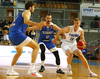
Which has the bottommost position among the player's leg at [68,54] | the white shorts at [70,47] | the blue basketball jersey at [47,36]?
the player's leg at [68,54]

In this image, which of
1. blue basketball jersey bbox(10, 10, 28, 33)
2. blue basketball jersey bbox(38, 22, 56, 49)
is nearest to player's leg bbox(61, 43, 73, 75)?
blue basketball jersey bbox(38, 22, 56, 49)

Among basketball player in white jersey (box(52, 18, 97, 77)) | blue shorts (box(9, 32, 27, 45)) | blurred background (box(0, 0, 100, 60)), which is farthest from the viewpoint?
blurred background (box(0, 0, 100, 60))

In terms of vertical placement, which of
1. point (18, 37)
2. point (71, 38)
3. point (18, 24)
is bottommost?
point (71, 38)

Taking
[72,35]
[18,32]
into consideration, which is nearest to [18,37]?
[18,32]

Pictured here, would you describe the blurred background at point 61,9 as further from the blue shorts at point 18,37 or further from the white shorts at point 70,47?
the blue shorts at point 18,37

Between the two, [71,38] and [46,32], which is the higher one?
[46,32]

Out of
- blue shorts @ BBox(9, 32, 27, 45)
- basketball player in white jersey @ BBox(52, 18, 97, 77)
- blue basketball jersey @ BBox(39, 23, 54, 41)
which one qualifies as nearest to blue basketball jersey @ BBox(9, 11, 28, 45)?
blue shorts @ BBox(9, 32, 27, 45)

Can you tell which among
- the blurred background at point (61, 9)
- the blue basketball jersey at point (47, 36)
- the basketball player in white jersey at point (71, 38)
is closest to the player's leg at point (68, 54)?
the basketball player in white jersey at point (71, 38)

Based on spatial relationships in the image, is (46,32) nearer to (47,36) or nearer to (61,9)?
(47,36)

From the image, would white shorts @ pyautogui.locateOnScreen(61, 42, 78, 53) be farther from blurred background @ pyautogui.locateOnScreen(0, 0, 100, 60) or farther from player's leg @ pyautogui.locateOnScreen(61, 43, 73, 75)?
blurred background @ pyautogui.locateOnScreen(0, 0, 100, 60)

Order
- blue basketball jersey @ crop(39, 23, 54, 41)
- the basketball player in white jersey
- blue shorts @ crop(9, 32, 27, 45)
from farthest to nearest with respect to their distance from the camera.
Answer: blue basketball jersey @ crop(39, 23, 54, 41), the basketball player in white jersey, blue shorts @ crop(9, 32, 27, 45)

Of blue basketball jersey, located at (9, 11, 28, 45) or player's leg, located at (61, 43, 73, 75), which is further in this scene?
player's leg, located at (61, 43, 73, 75)

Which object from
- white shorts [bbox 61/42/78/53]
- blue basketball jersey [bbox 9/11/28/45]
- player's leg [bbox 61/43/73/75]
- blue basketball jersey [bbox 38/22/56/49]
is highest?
blue basketball jersey [bbox 9/11/28/45]

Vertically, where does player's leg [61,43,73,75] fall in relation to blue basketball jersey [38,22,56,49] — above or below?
below
